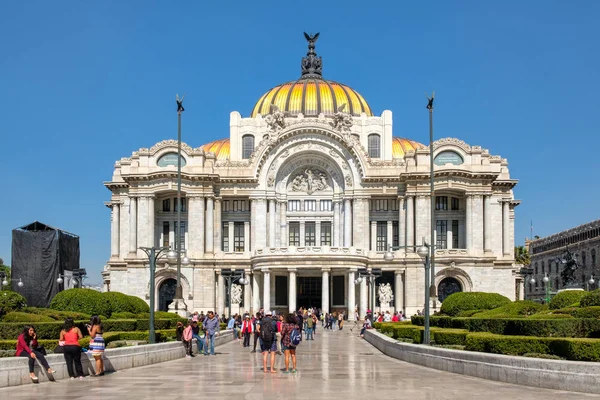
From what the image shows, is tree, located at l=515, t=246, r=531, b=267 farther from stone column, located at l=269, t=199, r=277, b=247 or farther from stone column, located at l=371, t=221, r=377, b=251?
stone column, located at l=269, t=199, r=277, b=247

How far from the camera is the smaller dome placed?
9731cm

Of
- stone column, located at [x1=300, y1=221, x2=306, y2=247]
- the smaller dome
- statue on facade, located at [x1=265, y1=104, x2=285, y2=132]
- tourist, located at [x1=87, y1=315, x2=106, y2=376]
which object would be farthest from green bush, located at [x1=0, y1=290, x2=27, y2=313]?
the smaller dome

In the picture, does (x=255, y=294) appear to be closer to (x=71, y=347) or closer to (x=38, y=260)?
(x=38, y=260)

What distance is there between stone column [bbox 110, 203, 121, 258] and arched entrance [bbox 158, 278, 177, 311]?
29.0ft

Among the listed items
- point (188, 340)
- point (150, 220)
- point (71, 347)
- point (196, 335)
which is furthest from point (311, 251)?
point (71, 347)

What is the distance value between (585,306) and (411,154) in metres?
51.3

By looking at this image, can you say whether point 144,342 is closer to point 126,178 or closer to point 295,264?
point 295,264

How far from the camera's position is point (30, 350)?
25.8 meters

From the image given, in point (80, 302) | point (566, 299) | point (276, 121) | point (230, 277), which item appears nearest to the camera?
point (566, 299)

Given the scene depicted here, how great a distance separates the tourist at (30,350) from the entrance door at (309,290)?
59442mm

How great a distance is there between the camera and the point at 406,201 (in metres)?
83.9

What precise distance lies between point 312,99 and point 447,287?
28836 mm

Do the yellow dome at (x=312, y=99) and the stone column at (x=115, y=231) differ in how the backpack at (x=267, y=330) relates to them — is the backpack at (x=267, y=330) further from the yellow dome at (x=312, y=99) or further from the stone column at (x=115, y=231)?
the yellow dome at (x=312, y=99)

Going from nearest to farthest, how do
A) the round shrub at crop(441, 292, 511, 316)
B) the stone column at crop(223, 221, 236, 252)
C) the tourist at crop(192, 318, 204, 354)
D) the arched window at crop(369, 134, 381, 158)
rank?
1. the tourist at crop(192, 318, 204, 354)
2. the round shrub at crop(441, 292, 511, 316)
3. the stone column at crop(223, 221, 236, 252)
4. the arched window at crop(369, 134, 381, 158)
